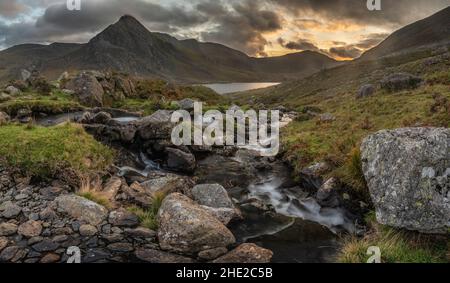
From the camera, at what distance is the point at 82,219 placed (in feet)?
40.7

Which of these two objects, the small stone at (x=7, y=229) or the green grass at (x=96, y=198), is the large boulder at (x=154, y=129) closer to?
the green grass at (x=96, y=198)

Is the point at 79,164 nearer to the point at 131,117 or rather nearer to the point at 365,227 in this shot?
the point at 365,227

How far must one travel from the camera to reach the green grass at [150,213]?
12572 millimetres

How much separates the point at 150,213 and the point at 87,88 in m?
27.6

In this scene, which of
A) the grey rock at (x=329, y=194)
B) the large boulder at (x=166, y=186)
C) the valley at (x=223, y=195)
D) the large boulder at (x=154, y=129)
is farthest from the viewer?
the large boulder at (x=154, y=129)

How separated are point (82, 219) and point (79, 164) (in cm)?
469

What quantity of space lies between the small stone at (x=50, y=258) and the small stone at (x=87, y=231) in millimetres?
1327

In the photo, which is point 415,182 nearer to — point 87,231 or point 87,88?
point 87,231

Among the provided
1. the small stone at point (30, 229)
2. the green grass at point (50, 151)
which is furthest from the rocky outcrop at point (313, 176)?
the small stone at point (30, 229)

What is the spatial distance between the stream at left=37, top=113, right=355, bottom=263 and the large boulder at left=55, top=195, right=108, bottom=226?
4.70 metres

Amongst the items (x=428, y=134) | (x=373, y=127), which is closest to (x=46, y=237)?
(x=428, y=134)

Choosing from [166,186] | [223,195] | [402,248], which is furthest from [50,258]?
[402,248]

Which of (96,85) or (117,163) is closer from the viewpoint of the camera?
(117,163)

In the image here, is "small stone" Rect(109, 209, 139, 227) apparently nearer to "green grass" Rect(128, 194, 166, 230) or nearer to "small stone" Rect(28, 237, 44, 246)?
"green grass" Rect(128, 194, 166, 230)
